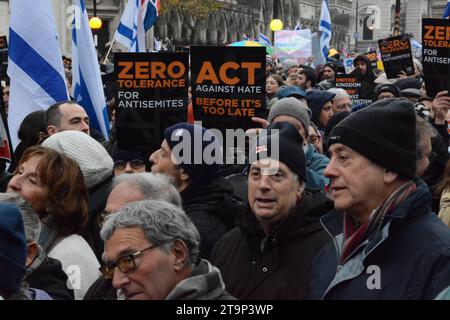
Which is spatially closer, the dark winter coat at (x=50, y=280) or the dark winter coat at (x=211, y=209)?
the dark winter coat at (x=50, y=280)

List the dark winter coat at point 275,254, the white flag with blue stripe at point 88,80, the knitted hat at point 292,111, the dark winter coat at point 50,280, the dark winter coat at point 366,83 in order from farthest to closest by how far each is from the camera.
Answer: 1. the dark winter coat at point 366,83
2. the white flag with blue stripe at point 88,80
3. the knitted hat at point 292,111
4. the dark winter coat at point 275,254
5. the dark winter coat at point 50,280

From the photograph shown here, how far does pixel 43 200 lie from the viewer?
4.24 metres

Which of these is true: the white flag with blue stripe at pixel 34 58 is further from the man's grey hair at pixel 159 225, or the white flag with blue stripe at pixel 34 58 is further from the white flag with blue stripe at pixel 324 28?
the white flag with blue stripe at pixel 324 28

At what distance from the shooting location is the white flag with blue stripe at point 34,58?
7.16 m

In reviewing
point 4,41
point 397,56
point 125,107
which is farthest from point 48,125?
point 397,56

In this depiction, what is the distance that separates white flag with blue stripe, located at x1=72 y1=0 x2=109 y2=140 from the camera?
25.9 feet

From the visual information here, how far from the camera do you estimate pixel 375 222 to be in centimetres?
323

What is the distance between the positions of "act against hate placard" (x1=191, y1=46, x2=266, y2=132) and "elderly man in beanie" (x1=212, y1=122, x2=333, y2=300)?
71.7 inches

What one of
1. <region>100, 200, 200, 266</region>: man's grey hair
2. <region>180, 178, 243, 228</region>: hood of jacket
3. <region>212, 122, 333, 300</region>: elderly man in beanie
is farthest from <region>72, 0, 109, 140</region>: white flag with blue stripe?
<region>100, 200, 200, 266</region>: man's grey hair

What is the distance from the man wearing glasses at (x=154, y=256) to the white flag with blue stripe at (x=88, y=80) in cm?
466

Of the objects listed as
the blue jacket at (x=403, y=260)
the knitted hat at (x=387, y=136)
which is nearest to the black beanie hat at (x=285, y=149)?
the knitted hat at (x=387, y=136)

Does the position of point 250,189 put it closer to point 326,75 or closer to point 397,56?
point 397,56
